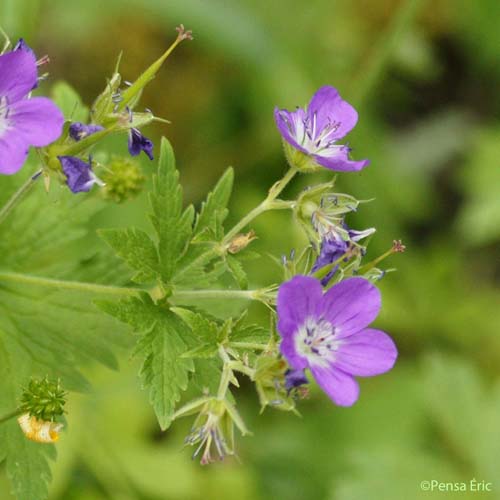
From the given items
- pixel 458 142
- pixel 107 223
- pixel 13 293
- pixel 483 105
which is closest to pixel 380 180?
pixel 458 142

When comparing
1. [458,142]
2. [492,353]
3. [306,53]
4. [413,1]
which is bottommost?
[492,353]

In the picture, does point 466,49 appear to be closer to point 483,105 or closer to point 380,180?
point 483,105

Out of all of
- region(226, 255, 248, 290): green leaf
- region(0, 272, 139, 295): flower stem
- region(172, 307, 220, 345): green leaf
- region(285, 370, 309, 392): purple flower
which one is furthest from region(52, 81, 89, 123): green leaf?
region(285, 370, 309, 392): purple flower

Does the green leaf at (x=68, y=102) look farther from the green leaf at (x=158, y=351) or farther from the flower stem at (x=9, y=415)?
the flower stem at (x=9, y=415)

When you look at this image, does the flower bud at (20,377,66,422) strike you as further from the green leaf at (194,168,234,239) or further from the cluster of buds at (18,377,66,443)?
the green leaf at (194,168,234,239)

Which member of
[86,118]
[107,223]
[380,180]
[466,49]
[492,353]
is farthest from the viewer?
[466,49]

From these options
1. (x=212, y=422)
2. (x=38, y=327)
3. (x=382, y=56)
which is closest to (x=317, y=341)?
(x=212, y=422)
